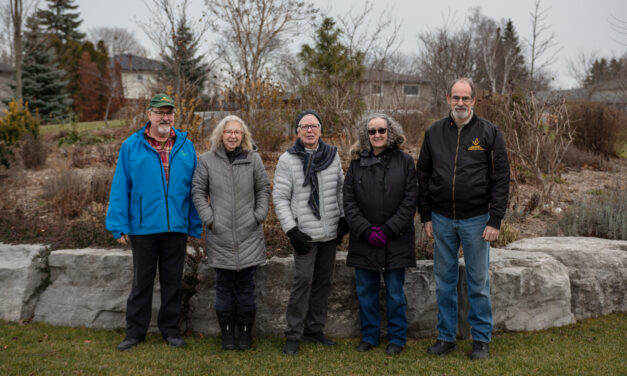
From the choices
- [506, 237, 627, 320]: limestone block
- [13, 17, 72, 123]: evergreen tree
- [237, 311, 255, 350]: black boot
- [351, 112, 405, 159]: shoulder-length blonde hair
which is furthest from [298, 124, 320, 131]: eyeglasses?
[13, 17, 72, 123]: evergreen tree

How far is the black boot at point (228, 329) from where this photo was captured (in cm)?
383

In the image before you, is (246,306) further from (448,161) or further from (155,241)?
(448,161)

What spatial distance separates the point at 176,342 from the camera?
3914 millimetres

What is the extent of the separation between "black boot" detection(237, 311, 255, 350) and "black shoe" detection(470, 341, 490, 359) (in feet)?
6.11

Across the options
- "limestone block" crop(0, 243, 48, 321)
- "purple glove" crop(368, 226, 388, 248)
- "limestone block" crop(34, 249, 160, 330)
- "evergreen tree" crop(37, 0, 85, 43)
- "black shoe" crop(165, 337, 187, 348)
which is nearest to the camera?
"purple glove" crop(368, 226, 388, 248)

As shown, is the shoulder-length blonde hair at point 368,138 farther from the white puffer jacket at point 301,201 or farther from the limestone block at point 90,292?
the limestone block at point 90,292

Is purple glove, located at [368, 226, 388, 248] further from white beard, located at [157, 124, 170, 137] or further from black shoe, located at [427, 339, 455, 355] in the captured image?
white beard, located at [157, 124, 170, 137]

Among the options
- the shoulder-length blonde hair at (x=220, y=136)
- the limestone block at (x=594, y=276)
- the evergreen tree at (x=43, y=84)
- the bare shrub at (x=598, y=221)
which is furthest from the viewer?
the evergreen tree at (x=43, y=84)

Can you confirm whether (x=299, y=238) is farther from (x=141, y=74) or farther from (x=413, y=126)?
(x=141, y=74)

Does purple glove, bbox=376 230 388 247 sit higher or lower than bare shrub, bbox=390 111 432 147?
lower

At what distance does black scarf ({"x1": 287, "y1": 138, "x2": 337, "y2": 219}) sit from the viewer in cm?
370

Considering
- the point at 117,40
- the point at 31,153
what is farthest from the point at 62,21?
the point at 31,153

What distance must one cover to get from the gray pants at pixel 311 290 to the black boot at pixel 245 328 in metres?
0.33

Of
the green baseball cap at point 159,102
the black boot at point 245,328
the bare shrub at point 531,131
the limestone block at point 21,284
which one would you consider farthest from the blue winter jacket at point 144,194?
the bare shrub at point 531,131
